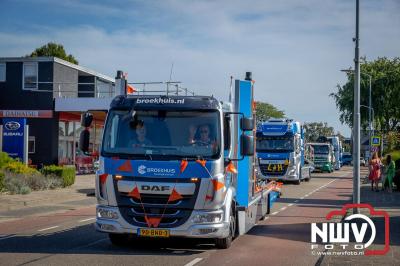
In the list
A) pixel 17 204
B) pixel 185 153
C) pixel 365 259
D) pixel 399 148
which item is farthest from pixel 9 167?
pixel 399 148

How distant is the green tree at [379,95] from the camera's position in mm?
70688

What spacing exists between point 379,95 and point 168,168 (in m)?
64.6

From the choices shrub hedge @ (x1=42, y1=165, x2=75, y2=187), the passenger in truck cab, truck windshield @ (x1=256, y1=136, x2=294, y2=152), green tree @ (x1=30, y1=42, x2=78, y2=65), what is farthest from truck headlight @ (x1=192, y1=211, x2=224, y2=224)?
green tree @ (x1=30, y1=42, x2=78, y2=65)

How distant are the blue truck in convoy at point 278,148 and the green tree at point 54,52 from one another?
39.2 meters

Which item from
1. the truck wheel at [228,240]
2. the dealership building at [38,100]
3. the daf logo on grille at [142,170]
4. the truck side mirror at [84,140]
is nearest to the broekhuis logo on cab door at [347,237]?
the truck wheel at [228,240]

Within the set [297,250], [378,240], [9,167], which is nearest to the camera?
[297,250]

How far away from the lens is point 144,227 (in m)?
10.5

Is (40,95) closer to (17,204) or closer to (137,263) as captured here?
(17,204)

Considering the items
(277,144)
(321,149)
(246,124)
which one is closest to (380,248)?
(246,124)

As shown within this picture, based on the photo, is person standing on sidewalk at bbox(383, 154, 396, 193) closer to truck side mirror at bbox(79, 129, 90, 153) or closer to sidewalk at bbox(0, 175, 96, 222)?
sidewalk at bbox(0, 175, 96, 222)

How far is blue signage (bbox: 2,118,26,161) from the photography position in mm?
30281

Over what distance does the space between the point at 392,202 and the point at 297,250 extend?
530 inches

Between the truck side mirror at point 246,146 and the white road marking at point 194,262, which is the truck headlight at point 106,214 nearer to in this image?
the white road marking at point 194,262

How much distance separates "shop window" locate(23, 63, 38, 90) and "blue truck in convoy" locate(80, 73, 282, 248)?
103 feet
